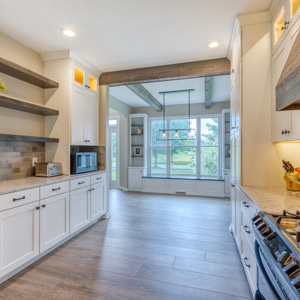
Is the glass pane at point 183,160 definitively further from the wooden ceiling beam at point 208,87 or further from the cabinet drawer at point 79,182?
the cabinet drawer at point 79,182

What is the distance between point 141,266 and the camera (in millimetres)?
2209

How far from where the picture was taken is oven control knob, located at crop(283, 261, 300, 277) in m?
0.74

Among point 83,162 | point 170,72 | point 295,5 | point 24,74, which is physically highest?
point 170,72

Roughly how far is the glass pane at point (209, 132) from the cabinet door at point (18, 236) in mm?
5062

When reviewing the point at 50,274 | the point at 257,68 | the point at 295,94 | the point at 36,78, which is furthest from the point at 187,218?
the point at 36,78

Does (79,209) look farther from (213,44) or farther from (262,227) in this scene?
(213,44)

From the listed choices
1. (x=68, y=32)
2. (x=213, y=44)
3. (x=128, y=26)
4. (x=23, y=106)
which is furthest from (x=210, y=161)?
(x=23, y=106)

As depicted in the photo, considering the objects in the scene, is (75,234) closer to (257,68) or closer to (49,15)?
(49,15)

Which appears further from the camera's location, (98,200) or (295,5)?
(98,200)

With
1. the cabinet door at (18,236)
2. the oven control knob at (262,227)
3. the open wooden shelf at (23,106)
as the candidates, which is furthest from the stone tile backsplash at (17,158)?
the oven control knob at (262,227)

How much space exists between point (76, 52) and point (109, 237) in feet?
9.32

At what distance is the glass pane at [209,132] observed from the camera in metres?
6.06

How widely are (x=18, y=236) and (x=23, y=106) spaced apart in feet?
5.01

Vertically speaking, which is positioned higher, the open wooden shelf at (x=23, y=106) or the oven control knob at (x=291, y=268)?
the open wooden shelf at (x=23, y=106)
